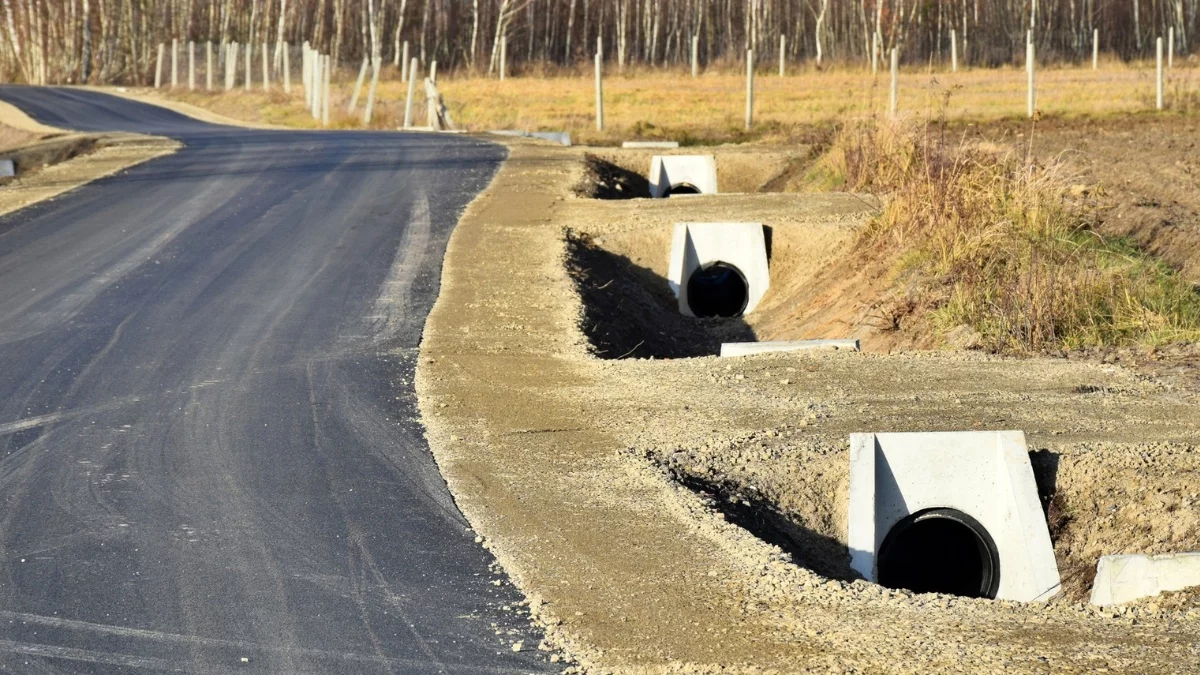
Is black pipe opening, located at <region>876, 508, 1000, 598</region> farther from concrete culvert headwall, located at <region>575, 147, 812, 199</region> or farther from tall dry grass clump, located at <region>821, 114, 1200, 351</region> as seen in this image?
concrete culvert headwall, located at <region>575, 147, 812, 199</region>

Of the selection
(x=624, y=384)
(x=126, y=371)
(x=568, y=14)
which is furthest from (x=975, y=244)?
(x=568, y=14)

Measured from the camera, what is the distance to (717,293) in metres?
15.1

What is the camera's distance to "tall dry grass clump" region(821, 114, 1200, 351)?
966 cm

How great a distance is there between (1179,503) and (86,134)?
21892 millimetres

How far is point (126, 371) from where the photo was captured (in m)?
8.91

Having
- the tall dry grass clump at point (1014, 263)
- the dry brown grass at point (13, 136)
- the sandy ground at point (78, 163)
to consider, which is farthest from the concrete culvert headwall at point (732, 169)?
the dry brown grass at point (13, 136)

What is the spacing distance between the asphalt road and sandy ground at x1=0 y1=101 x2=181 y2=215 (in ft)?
4.77

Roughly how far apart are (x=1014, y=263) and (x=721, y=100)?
83.6 ft

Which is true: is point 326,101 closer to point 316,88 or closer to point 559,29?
point 316,88

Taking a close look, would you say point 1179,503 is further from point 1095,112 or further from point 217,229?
point 1095,112

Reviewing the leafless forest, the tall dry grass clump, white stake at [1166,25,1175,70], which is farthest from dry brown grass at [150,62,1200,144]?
the leafless forest

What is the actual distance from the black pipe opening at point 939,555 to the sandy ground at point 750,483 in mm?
466

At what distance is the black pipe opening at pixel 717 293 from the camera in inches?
583

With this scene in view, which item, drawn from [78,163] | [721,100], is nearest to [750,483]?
[78,163]
